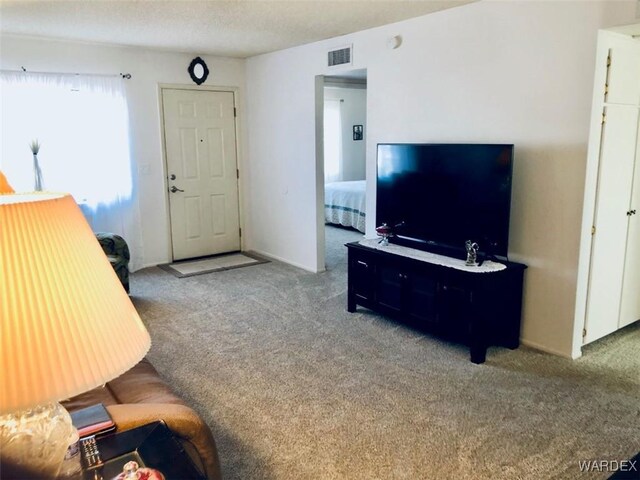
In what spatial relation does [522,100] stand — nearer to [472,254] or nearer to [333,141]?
[472,254]

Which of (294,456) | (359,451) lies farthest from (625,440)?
(294,456)

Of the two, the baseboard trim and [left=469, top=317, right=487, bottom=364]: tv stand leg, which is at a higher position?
[left=469, top=317, right=487, bottom=364]: tv stand leg

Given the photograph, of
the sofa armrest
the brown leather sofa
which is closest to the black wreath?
the brown leather sofa

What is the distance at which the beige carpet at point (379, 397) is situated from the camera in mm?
2486

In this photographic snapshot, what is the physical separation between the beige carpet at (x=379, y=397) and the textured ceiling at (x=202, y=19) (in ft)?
8.14

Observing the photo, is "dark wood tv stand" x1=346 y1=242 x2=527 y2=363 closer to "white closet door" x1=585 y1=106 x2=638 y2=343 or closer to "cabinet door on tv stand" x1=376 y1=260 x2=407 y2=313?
"cabinet door on tv stand" x1=376 y1=260 x2=407 y2=313

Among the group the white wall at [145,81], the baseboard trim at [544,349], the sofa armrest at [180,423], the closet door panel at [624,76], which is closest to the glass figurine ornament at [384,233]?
the baseboard trim at [544,349]

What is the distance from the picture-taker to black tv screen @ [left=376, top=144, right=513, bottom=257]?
3566 mm

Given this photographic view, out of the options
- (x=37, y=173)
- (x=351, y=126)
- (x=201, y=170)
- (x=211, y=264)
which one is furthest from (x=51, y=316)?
(x=351, y=126)

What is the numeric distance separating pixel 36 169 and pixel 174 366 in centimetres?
300

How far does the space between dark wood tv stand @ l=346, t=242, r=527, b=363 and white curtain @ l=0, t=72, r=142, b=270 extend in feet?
10.3

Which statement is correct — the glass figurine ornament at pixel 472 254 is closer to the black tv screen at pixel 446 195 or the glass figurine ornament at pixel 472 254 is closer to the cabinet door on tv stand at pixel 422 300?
the black tv screen at pixel 446 195

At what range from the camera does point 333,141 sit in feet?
33.3

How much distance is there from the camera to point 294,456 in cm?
253
